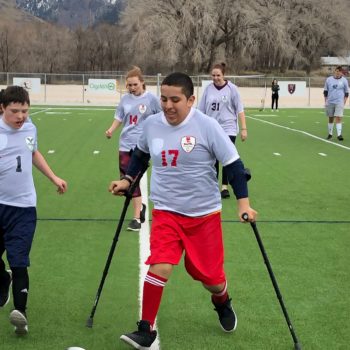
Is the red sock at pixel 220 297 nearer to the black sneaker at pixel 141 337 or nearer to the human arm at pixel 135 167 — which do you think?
the black sneaker at pixel 141 337

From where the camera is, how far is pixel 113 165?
13.2m

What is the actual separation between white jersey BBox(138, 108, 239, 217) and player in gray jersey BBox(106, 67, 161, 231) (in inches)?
126

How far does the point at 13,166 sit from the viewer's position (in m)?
4.69

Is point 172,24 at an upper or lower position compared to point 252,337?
upper

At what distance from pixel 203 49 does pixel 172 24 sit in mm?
3644

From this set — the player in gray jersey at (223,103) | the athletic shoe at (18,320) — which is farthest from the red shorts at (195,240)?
the player in gray jersey at (223,103)

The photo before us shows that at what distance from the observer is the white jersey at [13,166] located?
4.67 metres

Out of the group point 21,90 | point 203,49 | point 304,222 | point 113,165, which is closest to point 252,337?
point 21,90

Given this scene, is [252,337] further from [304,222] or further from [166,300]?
[304,222]

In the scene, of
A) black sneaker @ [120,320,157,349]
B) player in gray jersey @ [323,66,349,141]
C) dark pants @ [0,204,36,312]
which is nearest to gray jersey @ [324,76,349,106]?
player in gray jersey @ [323,66,349,141]

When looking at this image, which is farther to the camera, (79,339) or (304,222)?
(304,222)

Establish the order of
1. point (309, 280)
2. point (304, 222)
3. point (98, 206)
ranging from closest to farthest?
point (309, 280), point (304, 222), point (98, 206)

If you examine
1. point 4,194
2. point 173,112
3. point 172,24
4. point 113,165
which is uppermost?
point 172,24

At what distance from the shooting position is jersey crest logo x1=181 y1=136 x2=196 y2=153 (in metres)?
4.26
